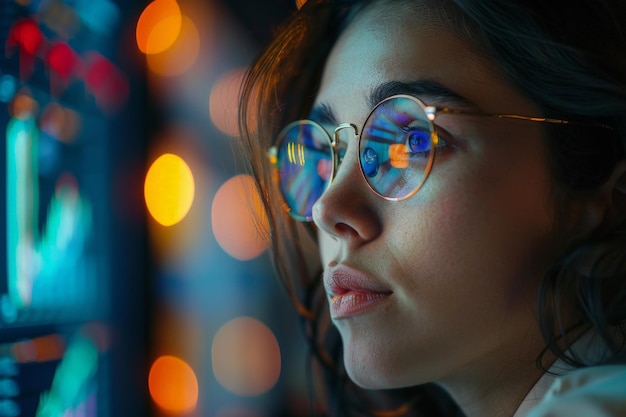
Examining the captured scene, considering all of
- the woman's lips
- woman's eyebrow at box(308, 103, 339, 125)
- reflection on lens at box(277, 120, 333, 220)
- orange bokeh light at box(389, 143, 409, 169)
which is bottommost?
the woman's lips

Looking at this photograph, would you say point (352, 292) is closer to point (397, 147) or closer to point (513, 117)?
point (397, 147)

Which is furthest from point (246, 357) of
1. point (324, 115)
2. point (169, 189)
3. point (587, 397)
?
point (587, 397)

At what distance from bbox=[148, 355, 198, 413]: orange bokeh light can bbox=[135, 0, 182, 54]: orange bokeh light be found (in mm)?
990

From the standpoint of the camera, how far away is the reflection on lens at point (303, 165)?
1.13 meters

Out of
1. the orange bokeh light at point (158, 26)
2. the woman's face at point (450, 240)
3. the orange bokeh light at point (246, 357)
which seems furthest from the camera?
the orange bokeh light at point (246, 357)

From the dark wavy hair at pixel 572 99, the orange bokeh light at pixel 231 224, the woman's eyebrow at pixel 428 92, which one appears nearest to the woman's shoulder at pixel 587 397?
the dark wavy hair at pixel 572 99

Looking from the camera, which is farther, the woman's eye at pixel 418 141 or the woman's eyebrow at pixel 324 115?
the woman's eyebrow at pixel 324 115

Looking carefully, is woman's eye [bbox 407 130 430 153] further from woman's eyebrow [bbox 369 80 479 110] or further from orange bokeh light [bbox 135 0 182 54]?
orange bokeh light [bbox 135 0 182 54]

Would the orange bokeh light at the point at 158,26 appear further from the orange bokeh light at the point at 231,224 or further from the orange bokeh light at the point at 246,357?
the orange bokeh light at the point at 246,357

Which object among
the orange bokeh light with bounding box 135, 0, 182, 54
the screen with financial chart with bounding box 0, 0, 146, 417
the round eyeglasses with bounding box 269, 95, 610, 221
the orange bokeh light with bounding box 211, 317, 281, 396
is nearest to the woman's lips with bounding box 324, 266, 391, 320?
the round eyeglasses with bounding box 269, 95, 610, 221

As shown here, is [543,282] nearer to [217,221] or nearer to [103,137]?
[103,137]

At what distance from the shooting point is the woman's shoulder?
59cm

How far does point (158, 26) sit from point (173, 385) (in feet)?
3.94

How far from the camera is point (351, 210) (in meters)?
0.93
